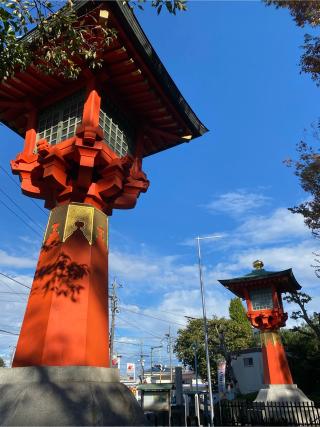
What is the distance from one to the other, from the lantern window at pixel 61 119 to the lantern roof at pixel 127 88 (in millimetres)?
209

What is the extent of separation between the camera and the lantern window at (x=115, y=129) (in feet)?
32.2

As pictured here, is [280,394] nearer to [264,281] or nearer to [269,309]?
[269,309]

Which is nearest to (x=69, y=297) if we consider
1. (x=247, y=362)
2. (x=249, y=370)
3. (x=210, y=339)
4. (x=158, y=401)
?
(x=158, y=401)

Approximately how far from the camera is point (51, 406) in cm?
630

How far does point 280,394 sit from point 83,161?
2092 cm

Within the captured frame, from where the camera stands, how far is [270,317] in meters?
24.5

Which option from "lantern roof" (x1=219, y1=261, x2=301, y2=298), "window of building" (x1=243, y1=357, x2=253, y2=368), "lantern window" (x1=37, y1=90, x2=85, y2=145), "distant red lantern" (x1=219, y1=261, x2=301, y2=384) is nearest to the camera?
"lantern window" (x1=37, y1=90, x2=85, y2=145)

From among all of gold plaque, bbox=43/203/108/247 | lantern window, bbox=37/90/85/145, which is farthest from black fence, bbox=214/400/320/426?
lantern window, bbox=37/90/85/145

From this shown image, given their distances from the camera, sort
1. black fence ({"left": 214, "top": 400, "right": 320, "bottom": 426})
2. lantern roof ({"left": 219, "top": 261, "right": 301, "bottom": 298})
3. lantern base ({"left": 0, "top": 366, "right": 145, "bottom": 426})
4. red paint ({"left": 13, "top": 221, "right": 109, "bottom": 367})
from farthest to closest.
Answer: lantern roof ({"left": 219, "top": 261, "right": 301, "bottom": 298}), black fence ({"left": 214, "top": 400, "right": 320, "bottom": 426}), red paint ({"left": 13, "top": 221, "right": 109, "bottom": 367}), lantern base ({"left": 0, "top": 366, "right": 145, "bottom": 426})

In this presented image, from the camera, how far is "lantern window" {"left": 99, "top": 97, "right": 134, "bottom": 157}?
9.83 m

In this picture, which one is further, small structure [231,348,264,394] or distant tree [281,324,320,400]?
small structure [231,348,264,394]

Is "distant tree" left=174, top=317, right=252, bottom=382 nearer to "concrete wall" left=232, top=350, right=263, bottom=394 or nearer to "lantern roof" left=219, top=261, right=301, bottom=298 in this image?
"concrete wall" left=232, top=350, right=263, bottom=394

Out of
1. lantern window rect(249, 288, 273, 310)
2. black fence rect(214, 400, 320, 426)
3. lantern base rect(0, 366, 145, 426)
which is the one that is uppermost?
lantern window rect(249, 288, 273, 310)

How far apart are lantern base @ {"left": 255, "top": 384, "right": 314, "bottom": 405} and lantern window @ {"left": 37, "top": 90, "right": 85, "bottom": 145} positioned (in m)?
20.5
